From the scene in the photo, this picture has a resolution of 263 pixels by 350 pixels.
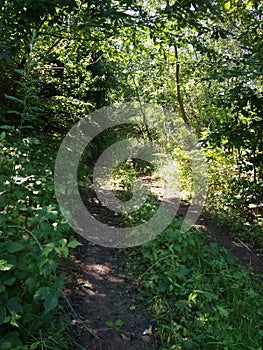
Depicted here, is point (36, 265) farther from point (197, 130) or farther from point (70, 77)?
point (197, 130)

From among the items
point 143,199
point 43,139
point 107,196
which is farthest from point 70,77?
point 143,199

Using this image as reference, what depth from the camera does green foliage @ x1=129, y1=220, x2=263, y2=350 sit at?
6.16 ft

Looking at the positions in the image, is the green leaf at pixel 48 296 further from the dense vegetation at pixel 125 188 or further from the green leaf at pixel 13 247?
the green leaf at pixel 13 247

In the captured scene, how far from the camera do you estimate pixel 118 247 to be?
3125 millimetres

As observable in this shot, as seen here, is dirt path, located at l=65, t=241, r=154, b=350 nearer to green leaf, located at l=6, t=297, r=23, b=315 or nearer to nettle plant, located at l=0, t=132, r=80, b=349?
nettle plant, located at l=0, t=132, r=80, b=349

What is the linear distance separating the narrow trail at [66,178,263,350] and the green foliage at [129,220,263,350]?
0.39 ft

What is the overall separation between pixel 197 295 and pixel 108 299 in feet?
2.33

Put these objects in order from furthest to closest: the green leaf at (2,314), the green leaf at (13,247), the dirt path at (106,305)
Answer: the dirt path at (106,305) → the green leaf at (13,247) → the green leaf at (2,314)

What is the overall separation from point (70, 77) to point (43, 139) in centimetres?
222

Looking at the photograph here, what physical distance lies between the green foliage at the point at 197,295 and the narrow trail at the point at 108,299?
12cm

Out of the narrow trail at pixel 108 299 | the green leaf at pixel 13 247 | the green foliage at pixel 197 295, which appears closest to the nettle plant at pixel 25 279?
the green leaf at pixel 13 247

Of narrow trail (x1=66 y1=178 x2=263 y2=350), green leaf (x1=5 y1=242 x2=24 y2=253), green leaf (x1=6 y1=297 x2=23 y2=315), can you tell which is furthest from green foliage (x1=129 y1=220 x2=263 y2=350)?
green leaf (x1=5 y1=242 x2=24 y2=253)

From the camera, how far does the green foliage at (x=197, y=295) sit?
6.16ft

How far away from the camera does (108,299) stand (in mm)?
2248
